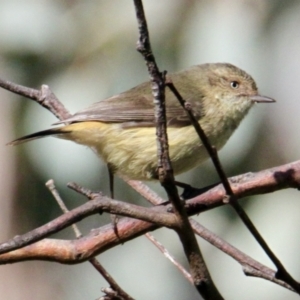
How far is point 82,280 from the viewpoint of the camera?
16.9 ft

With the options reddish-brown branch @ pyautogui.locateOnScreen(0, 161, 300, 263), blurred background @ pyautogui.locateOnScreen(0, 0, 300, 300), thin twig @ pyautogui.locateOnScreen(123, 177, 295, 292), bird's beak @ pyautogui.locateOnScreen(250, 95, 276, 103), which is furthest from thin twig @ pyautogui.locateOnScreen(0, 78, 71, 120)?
blurred background @ pyautogui.locateOnScreen(0, 0, 300, 300)

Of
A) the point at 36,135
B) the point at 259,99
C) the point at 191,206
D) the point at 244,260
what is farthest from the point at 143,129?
the point at 244,260

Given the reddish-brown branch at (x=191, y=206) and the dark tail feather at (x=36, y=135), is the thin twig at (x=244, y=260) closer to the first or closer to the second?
the reddish-brown branch at (x=191, y=206)

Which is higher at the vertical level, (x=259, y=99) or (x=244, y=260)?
(x=259, y=99)

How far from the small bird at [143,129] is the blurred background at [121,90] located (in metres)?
1.32

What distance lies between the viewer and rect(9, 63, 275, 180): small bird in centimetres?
308

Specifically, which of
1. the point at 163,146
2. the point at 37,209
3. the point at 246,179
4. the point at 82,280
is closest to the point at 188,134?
the point at 246,179

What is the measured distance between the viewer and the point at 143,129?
319 cm

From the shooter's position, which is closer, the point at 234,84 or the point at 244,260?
the point at 244,260

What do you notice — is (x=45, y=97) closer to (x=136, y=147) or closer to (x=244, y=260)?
(x=136, y=147)

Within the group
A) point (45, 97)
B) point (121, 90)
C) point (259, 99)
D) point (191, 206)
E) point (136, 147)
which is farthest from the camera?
point (121, 90)

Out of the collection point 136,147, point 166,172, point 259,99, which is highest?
point 259,99

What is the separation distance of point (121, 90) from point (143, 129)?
77.8 inches

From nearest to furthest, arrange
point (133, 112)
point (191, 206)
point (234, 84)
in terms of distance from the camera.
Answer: point (191, 206)
point (133, 112)
point (234, 84)
